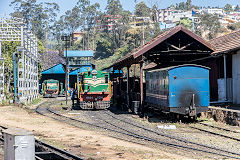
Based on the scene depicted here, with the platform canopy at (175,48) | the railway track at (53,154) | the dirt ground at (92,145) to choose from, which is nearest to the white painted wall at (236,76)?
the platform canopy at (175,48)

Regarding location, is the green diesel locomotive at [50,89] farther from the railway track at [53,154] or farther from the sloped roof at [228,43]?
the railway track at [53,154]

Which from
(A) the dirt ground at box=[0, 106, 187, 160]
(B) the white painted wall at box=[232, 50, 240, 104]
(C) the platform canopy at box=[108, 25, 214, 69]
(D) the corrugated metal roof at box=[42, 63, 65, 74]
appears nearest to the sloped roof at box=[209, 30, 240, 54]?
(B) the white painted wall at box=[232, 50, 240, 104]

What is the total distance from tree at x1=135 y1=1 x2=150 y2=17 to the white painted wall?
81887 mm

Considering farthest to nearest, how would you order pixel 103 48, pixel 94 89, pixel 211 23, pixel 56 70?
pixel 103 48
pixel 211 23
pixel 56 70
pixel 94 89

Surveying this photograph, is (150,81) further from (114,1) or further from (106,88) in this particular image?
(114,1)

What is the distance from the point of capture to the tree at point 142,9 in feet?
333

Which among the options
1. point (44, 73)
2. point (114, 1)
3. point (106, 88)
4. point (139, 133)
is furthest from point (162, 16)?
point (139, 133)

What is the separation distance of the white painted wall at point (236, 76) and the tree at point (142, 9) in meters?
81.9

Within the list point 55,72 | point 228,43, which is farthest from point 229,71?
point 55,72

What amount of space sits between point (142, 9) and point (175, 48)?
271ft

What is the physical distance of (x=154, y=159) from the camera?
928 centimetres

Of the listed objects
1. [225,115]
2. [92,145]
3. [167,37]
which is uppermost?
[167,37]

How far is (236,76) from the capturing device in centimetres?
2092

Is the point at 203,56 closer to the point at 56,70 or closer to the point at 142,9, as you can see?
the point at 56,70
